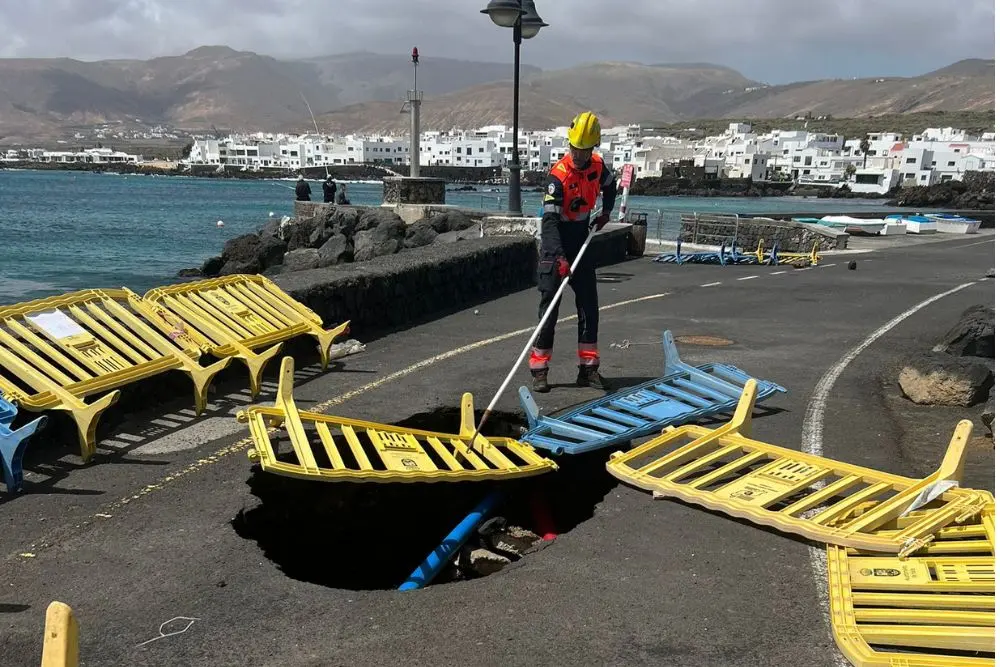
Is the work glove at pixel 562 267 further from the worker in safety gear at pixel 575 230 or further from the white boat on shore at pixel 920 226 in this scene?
the white boat on shore at pixel 920 226

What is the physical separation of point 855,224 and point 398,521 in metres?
35.3

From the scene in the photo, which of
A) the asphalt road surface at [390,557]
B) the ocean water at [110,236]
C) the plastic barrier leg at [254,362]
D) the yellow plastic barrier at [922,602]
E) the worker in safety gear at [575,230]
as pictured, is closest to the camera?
the yellow plastic barrier at [922,602]

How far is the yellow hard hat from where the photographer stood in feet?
22.9

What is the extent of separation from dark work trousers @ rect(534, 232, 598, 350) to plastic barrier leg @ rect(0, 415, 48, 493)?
4228 mm

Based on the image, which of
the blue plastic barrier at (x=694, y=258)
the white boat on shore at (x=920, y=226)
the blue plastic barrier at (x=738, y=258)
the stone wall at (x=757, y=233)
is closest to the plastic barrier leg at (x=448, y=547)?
the blue plastic barrier at (x=694, y=258)

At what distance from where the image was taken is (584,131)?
22.9 ft

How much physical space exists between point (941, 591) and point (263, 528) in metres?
3.97

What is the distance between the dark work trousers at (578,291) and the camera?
24.5 ft

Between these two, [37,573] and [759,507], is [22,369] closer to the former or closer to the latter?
[37,573]

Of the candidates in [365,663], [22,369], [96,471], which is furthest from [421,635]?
[22,369]

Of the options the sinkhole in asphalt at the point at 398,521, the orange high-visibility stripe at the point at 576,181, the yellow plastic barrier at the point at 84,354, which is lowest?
the sinkhole in asphalt at the point at 398,521

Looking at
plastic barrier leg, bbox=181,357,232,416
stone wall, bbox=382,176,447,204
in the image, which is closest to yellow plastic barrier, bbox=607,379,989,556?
plastic barrier leg, bbox=181,357,232,416

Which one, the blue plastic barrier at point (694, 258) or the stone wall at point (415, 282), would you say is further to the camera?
the blue plastic barrier at point (694, 258)

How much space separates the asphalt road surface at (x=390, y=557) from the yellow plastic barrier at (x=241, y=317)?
0.41 metres
